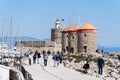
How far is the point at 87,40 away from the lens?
62.8 metres

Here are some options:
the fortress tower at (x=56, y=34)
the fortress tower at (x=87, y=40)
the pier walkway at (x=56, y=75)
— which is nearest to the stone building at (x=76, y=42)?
the fortress tower at (x=87, y=40)

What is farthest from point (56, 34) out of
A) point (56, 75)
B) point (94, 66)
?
point (56, 75)

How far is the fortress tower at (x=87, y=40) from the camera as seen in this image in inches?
2474

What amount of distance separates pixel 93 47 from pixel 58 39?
2594 centimetres

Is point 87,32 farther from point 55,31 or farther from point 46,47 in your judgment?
point 55,31

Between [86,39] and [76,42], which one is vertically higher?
[86,39]

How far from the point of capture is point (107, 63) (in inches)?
1989

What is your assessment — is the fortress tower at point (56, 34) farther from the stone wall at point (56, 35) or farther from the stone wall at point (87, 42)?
the stone wall at point (87, 42)

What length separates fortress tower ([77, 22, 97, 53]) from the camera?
62.8m

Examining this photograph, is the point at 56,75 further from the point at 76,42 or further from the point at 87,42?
the point at 76,42

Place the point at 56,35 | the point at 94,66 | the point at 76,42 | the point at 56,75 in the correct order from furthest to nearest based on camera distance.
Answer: the point at 56,35 → the point at 76,42 → the point at 94,66 → the point at 56,75

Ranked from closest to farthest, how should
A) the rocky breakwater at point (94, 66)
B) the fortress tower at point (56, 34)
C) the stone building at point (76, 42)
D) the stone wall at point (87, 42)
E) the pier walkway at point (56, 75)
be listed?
the pier walkway at point (56, 75) → the rocky breakwater at point (94, 66) → the stone wall at point (87, 42) → the stone building at point (76, 42) → the fortress tower at point (56, 34)

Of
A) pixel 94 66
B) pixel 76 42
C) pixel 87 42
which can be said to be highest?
pixel 76 42

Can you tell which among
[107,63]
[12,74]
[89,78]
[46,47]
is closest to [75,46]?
[46,47]
